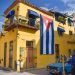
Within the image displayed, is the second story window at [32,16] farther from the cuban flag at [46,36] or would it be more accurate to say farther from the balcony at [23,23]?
the cuban flag at [46,36]

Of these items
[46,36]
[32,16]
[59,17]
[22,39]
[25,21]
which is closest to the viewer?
[46,36]

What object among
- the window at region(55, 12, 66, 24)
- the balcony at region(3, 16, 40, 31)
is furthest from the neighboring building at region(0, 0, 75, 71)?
the window at region(55, 12, 66, 24)

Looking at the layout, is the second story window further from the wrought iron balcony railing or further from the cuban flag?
the cuban flag

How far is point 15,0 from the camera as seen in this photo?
73.1ft

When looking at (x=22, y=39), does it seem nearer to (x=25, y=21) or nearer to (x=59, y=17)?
(x=25, y=21)

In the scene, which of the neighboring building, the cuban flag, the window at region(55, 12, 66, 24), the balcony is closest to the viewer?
the cuban flag

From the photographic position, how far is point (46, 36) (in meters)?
20.7

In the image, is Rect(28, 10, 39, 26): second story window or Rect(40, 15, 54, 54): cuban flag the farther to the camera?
Rect(28, 10, 39, 26): second story window

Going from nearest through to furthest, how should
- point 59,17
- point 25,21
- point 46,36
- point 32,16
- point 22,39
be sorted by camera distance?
point 46,36 → point 22,39 → point 25,21 → point 32,16 → point 59,17

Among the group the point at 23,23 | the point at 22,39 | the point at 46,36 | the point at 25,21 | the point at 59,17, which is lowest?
the point at 22,39

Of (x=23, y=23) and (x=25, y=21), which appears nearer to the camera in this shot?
(x=23, y=23)

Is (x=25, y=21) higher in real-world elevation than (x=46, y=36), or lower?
higher

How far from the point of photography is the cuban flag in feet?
65.7

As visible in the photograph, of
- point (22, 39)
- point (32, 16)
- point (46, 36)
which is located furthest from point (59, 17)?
point (22, 39)
